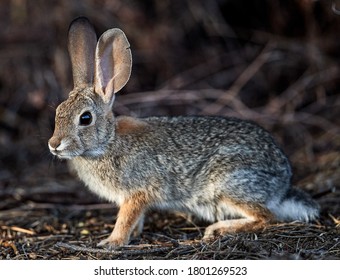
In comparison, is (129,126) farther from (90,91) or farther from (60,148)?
(60,148)

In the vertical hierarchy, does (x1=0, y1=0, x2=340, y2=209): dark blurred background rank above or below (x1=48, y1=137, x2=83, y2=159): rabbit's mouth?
above

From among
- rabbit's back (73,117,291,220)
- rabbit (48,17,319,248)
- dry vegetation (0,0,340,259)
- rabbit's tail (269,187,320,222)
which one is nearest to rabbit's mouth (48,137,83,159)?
rabbit (48,17,319,248)

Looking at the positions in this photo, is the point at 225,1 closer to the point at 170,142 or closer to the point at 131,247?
the point at 170,142

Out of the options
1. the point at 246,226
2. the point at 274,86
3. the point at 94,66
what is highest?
the point at 274,86

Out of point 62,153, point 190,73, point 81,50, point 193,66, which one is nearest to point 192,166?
point 62,153

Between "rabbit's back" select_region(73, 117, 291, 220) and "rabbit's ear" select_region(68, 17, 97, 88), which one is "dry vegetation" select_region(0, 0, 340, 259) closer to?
"rabbit's back" select_region(73, 117, 291, 220)

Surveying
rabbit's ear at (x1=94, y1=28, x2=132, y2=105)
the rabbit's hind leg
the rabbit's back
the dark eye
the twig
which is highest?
rabbit's ear at (x1=94, y1=28, x2=132, y2=105)

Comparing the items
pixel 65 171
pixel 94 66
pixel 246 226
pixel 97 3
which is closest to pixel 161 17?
pixel 97 3
